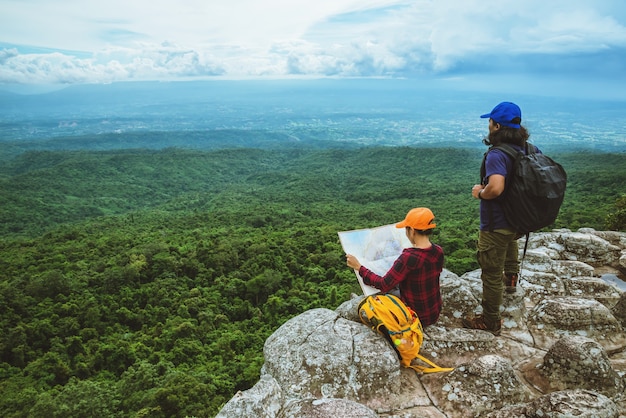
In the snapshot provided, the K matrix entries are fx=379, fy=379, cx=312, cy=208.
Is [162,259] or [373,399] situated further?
[162,259]

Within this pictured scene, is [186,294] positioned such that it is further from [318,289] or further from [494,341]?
[494,341]

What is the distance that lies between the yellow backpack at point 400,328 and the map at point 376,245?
0.47 metres

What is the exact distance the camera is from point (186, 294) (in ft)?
88.0

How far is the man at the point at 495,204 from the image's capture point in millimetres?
4707

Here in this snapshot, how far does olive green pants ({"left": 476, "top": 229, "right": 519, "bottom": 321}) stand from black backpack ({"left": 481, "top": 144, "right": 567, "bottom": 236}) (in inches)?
11.6

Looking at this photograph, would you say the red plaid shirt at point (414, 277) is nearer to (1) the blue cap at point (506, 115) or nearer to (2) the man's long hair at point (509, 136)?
(2) the man's long hair at point (509, 136)

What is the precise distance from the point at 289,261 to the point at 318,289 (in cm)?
654

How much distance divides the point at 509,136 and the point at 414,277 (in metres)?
2.18

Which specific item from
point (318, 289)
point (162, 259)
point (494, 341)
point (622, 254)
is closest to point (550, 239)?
point (622, 254)

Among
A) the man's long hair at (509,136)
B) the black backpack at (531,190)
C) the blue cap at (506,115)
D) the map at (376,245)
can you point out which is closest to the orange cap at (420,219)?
the map at (376,245)

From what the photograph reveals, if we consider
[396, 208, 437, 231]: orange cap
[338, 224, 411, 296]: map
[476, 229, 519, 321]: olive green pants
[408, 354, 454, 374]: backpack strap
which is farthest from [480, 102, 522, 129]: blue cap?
[408, 354, 454, 374]: backpack strap

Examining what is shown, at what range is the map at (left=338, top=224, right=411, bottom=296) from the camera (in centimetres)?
557

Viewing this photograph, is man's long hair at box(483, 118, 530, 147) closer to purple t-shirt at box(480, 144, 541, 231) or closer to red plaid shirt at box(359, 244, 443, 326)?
purple t-shirt at box(480, 144, 541, 231)

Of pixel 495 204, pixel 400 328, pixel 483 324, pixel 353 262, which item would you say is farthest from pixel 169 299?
pixel 495 204
